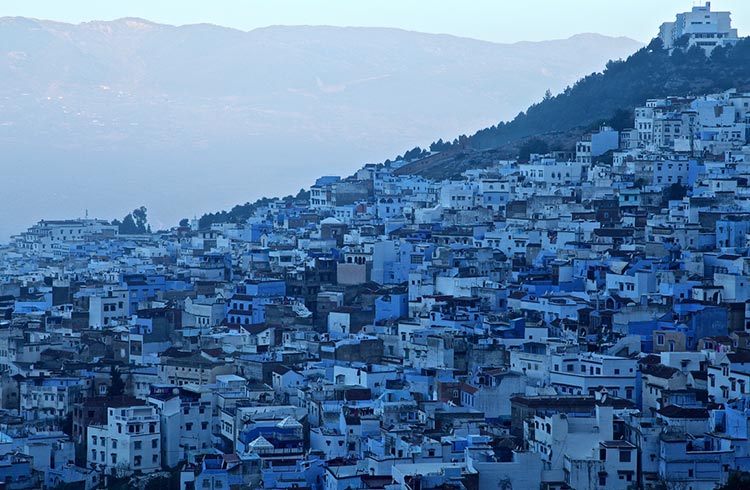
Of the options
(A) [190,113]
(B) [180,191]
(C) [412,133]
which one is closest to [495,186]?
(B) [180,191]

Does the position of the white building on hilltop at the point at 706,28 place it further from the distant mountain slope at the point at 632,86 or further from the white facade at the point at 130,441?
the white facade at the point at 130,441

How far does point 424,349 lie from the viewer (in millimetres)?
31000

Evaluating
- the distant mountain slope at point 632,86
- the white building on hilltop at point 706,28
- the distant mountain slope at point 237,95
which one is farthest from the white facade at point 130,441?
the distant mountain slope at point 237,95

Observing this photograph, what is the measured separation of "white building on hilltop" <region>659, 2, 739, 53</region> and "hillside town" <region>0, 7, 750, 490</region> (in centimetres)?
1430

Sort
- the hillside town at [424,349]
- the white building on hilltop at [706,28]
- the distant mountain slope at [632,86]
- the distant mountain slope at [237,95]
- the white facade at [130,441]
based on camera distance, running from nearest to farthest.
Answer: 1. the hillside town at [424,349]
2. the white facade at [130,441]
3. the distant mountain slope at [632,86]
4. the white building on hilltop at [706,28]
5. the distant mountain slope at [237,95]

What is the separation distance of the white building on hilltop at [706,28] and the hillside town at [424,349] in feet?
46.9

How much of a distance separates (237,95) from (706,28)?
75.4 meters

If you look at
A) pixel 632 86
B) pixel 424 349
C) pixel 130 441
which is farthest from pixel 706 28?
pixel 130 441

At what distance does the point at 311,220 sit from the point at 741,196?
14058 mm

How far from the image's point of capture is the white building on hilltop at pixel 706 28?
62.0 meters

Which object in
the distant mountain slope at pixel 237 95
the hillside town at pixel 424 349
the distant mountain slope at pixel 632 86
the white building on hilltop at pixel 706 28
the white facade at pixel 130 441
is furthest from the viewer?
the distant mountain slope at pixel 237 95

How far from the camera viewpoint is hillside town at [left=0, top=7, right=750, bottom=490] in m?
24.8

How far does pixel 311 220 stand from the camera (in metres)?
50.9

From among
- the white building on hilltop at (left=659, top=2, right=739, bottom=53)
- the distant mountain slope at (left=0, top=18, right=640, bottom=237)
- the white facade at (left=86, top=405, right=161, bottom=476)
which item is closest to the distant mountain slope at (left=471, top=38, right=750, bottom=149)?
the white building on hilltop at (left=659, top=2, right=739, bottom=53)
